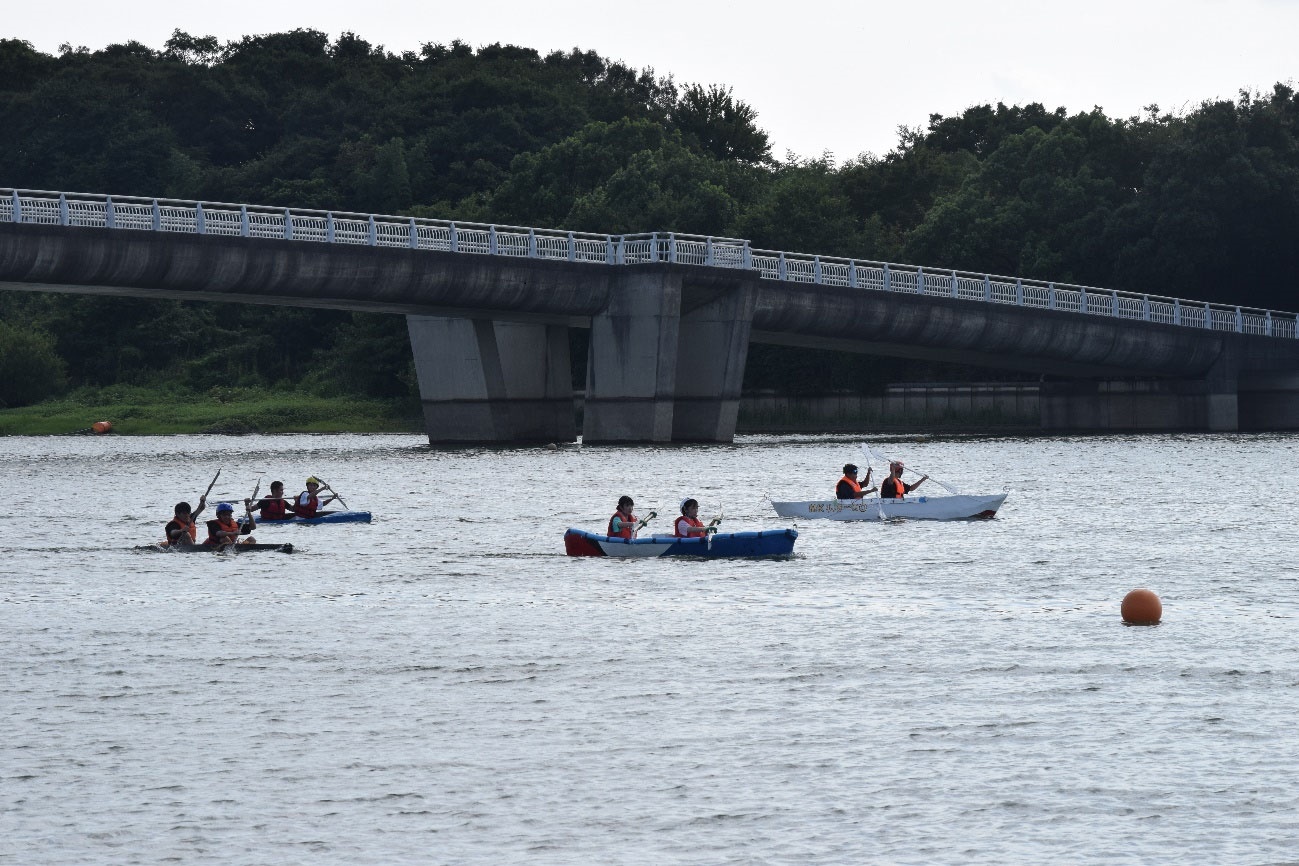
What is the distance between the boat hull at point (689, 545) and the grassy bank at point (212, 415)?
76.6m

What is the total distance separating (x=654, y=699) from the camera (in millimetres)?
22172

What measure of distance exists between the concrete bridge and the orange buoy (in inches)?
1833

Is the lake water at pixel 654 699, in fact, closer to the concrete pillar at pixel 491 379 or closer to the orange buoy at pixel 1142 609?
the orange buoy at pixel 1142 609

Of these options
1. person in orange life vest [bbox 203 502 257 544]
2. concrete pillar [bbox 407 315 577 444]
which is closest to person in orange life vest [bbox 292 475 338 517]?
person in orange life vest [bbox 203 502 257 544]

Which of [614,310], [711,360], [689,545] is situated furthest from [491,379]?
[689,545]

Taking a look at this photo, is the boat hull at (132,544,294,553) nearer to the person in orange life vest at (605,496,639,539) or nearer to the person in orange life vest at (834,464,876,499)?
the person in orange life vest at (605,496,639,539)

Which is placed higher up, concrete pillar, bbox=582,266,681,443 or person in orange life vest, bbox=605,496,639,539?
concrete pillar, bbox=582,266,681,443

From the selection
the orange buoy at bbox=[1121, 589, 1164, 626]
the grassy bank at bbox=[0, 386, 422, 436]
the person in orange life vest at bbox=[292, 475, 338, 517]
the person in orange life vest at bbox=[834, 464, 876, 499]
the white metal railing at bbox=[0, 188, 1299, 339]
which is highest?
the white metal railing at bbox=[0, 188, 1299, 339]

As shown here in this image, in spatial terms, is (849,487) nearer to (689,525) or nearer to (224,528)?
(689,525)

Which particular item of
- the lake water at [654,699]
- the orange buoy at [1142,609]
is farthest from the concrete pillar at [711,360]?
the orange buoy at [1142,609]

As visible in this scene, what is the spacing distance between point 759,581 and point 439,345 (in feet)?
184

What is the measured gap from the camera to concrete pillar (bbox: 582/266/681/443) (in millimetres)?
81188

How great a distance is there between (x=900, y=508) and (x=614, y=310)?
37684 millimetres

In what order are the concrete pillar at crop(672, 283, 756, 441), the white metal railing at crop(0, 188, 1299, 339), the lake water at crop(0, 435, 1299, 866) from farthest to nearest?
the concrete pillar at crop(672, 283, 756, 441) → the white metal railing at crop(0, 188, 1299, 339) → the lake water at crop(0, 435, 1299, 866)
